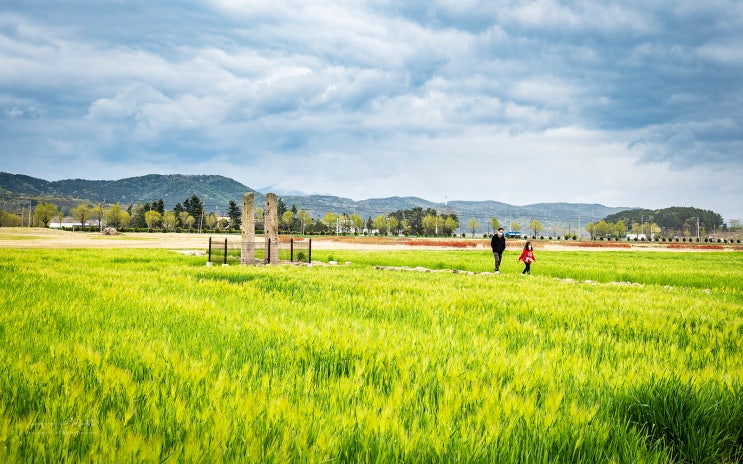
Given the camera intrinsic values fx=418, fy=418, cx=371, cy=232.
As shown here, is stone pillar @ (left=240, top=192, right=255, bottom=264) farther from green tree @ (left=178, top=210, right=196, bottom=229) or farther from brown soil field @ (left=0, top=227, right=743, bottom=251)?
green tree @ (left=178, top=210, right=196, bottom=229)

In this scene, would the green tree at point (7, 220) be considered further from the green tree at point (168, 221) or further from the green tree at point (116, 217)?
the green tree at point (168, 221)

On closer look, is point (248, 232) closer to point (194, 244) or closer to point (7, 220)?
point (194, 244)

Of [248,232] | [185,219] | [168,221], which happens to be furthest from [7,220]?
[248,232]

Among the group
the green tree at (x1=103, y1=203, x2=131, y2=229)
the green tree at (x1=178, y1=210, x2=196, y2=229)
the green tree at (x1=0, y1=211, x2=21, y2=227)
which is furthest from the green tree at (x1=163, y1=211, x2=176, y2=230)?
the green tree at (x1=0, y1=211, x2=21, y2=227)

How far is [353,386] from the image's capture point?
3.54m

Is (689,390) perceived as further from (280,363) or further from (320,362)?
(280,363)

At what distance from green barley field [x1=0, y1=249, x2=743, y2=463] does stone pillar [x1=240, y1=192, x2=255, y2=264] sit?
15.2 metres

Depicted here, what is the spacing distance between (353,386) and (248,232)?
21522 millimetres

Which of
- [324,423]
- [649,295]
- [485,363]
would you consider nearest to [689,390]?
[485,363]

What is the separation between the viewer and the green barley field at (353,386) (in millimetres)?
2426

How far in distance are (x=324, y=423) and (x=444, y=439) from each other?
2.52 feet

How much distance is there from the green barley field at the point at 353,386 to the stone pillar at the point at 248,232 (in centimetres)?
1518

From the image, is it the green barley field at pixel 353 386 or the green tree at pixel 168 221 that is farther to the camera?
the green tree at pixel 168 221

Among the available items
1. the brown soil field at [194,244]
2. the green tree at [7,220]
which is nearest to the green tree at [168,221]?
the green tree at [7,220]
